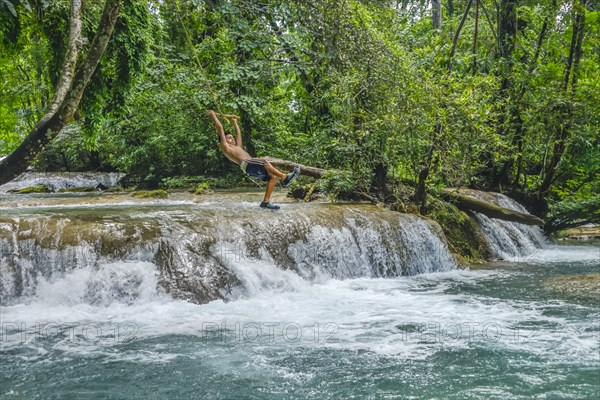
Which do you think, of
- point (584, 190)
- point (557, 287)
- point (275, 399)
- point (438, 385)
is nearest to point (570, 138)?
point (584, 190)

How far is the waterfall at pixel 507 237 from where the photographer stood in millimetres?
13500

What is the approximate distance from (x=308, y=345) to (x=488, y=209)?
29.1 feet

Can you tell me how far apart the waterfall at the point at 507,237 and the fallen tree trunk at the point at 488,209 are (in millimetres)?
487

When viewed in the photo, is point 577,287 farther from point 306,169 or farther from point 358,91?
point 306,169

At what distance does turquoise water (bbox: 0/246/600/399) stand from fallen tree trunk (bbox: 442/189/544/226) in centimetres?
452

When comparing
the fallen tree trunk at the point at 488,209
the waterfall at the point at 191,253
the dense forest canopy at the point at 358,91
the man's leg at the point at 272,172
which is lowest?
the waterfall at the point at 191,253

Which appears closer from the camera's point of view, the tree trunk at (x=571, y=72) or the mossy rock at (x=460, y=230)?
the mossy rock at (x=460, y=230)

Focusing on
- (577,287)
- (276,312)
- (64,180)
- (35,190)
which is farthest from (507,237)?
(64,180)

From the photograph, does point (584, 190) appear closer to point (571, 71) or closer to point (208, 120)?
point (571, 71)

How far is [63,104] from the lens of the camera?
475cm

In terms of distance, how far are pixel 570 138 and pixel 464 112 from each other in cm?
512

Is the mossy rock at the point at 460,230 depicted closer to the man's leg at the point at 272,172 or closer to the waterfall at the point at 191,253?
the waterfall at the point at 191,253

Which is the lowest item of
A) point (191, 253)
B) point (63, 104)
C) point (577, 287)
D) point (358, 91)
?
point (577, 287)

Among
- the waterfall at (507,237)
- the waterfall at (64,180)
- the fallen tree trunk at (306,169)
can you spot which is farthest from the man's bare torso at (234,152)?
the waterfall at (64,180)
